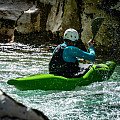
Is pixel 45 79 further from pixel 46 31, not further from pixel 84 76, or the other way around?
pixel 46 31

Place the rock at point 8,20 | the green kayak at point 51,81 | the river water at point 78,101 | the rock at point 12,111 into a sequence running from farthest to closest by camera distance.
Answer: the rock at point 8,20, the green kayak at point 51,81, the river water at point 78,101, the rock at point 12,111

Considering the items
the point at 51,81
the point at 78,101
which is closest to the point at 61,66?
the point at 51,81

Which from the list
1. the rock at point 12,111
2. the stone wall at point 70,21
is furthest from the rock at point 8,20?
the rock at point 12,111

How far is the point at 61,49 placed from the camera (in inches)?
158

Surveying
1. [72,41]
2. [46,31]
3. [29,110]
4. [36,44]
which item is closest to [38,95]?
[72,41]

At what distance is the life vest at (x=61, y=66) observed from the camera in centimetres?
404

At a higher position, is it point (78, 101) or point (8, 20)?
point (78, 101)

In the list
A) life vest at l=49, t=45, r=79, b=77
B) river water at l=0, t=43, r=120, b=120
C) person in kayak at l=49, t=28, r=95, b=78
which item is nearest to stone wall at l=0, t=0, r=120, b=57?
river water at l=0, t=43, r=120, b=120

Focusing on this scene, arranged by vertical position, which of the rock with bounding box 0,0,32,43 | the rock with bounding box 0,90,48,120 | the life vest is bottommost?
the rock with bounding box 0,0,32,43

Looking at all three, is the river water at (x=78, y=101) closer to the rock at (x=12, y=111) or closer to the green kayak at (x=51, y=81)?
the green kayak at (x=51, y=81)

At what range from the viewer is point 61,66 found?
4066 millimetres

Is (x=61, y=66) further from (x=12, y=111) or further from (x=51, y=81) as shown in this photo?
(x=12, y=111)

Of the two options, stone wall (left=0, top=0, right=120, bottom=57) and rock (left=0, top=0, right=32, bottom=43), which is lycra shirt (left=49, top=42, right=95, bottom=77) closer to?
stone wall (left=0, top=0, right=120, bottom=57)

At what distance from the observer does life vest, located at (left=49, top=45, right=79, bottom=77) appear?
13.3 feet
